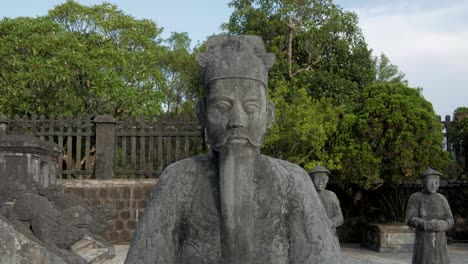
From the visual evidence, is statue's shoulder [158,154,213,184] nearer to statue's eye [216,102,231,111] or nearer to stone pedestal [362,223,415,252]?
statue's eye [216,102,231,111]

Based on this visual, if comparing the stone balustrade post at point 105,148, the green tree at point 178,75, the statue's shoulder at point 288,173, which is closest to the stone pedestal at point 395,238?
the stone balustrade post at point 105,148

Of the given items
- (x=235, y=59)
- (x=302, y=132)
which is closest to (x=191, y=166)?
(x=235, y=59)

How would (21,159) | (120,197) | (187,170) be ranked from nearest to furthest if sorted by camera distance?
(187,170) < (21,159) < (120,197)

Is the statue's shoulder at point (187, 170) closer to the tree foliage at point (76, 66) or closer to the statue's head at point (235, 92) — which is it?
the statue's head at point (235, 92)

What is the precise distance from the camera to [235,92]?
2.36m

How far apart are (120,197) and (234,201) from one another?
36.3 ft

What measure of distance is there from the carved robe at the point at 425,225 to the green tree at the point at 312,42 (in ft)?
36.0

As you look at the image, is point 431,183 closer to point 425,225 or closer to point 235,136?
point 425,225

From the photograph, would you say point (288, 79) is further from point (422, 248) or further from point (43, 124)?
point (422, 248)

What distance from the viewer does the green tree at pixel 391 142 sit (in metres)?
12.8

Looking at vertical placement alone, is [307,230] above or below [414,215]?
above

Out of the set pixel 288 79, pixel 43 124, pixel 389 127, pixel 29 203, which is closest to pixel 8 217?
pixel 29 203

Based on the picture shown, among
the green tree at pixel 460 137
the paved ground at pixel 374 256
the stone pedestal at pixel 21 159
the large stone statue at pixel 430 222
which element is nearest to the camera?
the large stone statue at pixel 430 222

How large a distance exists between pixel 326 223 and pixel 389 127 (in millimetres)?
11326
